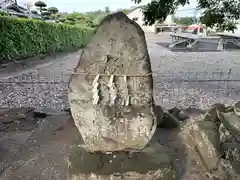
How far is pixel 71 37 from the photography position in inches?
727

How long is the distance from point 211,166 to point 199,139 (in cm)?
28

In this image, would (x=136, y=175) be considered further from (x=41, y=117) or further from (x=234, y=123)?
(x=41, y=117)

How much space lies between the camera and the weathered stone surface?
6.45ft

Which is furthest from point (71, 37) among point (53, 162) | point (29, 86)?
point (53, 162)

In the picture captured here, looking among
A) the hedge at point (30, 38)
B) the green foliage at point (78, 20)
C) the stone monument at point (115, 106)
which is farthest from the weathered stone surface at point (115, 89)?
the green foliage at point (78, 20)

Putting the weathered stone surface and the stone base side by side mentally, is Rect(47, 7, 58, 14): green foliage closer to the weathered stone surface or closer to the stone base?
the weathered stone surface

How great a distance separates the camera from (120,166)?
1992 millimetres

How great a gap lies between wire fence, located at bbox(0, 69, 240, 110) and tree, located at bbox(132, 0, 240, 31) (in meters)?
1.90

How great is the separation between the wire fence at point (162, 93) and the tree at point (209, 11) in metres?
1.90

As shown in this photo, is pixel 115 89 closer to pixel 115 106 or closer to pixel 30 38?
pixel 115 106

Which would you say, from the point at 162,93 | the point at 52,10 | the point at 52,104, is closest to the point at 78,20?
the point at 52,10

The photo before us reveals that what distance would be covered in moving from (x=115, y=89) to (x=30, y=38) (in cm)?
1080

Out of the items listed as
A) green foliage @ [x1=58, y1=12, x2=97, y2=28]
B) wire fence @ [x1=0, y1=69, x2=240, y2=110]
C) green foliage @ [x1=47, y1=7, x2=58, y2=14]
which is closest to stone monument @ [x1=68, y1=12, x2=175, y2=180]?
wire fence @ [x1=0, y1=69, x2=240, y2=110]

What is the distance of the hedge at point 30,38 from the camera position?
31.7ft
